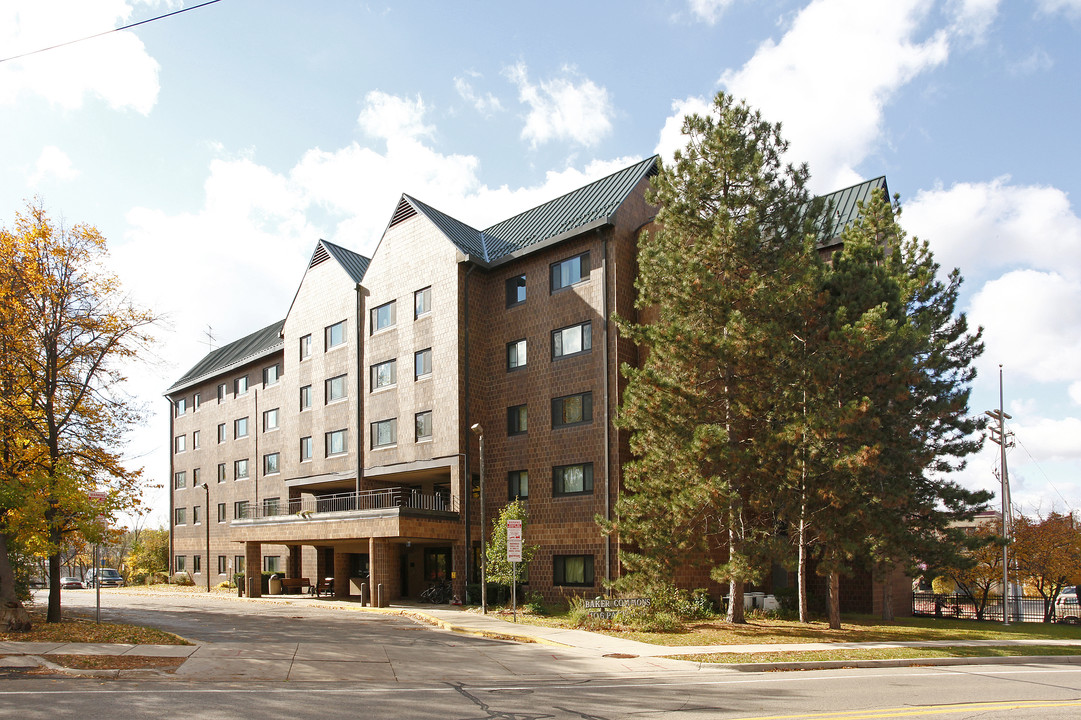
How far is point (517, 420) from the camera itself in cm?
3203

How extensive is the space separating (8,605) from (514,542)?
491 inches

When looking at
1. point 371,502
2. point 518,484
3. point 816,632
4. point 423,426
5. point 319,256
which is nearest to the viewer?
point 816,632

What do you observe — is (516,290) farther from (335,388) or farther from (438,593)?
(438,593)

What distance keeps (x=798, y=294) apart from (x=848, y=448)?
4153mm

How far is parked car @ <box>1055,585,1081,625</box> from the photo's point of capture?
30723 mm

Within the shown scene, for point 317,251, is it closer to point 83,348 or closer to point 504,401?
point 504,401

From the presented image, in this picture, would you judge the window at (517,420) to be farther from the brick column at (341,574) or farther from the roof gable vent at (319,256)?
the roof gable vent at (319,256)

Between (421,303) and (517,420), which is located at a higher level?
(421,303)

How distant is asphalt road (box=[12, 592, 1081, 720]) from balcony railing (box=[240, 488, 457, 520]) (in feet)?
55.3

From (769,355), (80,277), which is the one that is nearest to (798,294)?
(769,355)

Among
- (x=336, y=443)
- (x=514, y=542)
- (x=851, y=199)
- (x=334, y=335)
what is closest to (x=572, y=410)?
(x=514, y=542)

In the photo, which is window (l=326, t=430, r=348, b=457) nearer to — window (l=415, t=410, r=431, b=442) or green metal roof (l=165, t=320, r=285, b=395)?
window (l=415, t=410, r=431, b=442)

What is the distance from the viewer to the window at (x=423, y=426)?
33312 millimetres

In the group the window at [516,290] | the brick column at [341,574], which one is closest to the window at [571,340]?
the window at [516,290]
